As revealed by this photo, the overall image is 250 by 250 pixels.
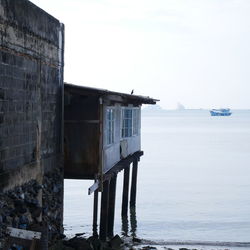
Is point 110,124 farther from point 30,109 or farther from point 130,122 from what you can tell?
point 30,109

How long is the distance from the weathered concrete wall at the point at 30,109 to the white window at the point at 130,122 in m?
5.07

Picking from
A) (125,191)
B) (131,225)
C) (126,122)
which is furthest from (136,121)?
(131,225)

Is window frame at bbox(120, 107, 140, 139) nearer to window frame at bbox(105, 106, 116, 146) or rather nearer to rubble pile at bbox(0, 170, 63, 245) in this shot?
window frame at bbox(105, 106, 116, 146)

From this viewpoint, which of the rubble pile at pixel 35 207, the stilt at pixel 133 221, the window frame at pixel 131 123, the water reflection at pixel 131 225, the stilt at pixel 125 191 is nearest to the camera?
the rubble pile at pixel 35 207

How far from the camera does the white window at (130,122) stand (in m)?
20.9

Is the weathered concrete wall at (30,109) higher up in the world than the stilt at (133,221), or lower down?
higher up

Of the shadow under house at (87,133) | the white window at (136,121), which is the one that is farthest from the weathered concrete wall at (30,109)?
the white window at (136,121)

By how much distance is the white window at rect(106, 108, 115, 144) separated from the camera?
1752 centimetres

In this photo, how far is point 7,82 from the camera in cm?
1188

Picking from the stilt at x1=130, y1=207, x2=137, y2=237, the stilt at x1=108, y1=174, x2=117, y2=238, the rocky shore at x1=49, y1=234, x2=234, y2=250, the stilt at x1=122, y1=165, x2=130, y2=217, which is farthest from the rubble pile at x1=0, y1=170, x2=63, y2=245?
the stilt at x1=122, y1=165, x2=130, y2=217

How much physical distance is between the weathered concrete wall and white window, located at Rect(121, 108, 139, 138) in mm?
5071

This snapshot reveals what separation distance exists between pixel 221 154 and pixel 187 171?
17571mm

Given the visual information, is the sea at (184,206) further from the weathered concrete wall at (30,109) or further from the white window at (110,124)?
the weathered concrete wall at (30,109)

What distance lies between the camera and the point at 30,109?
44.3 ft
